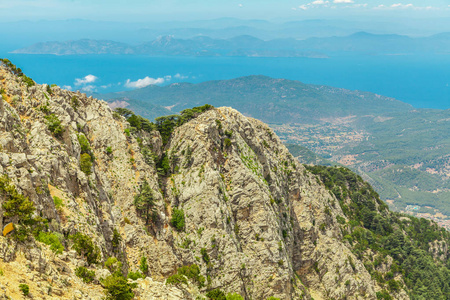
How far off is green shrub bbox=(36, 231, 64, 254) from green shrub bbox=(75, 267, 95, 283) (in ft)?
7.96

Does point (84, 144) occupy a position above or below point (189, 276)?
above

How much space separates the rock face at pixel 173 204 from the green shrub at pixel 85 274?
0.66 meters

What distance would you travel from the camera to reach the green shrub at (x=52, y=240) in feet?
98.0

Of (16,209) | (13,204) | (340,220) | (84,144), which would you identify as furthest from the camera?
(340,220)

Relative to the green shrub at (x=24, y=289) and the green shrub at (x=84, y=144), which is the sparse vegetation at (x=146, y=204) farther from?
the green shrub at (x=24, y=289)

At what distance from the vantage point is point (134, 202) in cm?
5306

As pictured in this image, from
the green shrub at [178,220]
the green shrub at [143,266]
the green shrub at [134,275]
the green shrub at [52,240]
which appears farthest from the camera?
the green shrub at [178,220]

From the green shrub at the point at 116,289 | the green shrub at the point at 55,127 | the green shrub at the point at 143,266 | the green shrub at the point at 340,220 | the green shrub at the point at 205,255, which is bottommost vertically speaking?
the green shrub at the point at 340,220

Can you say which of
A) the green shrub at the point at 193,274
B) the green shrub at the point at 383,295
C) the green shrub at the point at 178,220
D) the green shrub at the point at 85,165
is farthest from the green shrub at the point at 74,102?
the green shrub at the point at 383,295

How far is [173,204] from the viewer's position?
61.4 meters

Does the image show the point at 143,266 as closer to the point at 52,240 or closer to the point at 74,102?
the point at 52,240

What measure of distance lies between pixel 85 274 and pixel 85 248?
4.28 metres

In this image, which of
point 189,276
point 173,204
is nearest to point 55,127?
point 173,204

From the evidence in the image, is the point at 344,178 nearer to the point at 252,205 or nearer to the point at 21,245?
the point at 252,205
